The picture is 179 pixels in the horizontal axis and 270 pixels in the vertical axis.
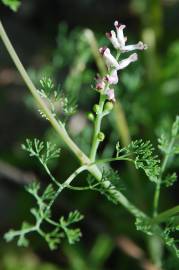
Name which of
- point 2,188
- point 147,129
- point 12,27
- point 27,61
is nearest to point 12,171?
point 2,188

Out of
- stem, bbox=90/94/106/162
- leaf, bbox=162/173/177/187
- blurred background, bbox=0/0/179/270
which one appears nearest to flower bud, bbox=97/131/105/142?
stem, bbox=90/94/106/162

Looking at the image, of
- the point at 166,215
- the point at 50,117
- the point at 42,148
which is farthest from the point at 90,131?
the point at 50,117

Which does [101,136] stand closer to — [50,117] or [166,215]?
[50,117]

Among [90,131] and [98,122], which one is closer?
[98,122]

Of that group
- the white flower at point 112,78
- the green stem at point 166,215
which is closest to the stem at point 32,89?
the white flower at point 112,78

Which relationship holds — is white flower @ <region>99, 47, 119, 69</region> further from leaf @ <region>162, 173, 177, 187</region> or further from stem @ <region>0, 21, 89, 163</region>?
leaf @ <region>162, 173, 177, 187</region>

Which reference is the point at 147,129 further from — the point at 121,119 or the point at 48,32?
the point at 48,32

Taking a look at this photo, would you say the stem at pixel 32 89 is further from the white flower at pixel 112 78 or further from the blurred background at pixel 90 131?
the blurred background at pixel 90 131

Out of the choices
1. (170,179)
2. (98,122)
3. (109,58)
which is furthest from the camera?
(170,179)
